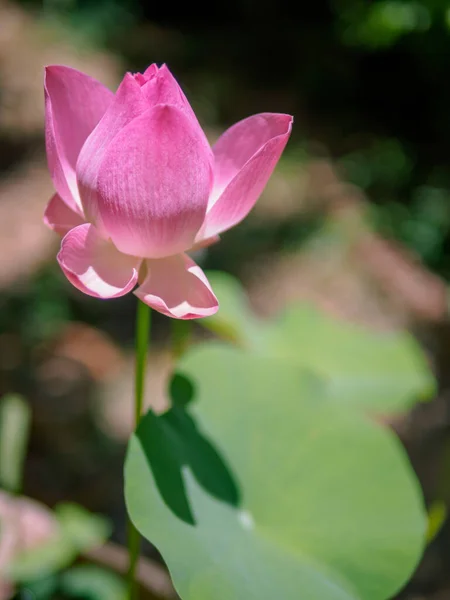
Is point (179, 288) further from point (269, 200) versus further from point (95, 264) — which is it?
point (269, 200)

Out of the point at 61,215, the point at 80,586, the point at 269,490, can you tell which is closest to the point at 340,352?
the point at 269,490

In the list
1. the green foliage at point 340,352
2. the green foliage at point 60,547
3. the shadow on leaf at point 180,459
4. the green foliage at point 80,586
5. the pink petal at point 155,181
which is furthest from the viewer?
the green foliage at point 340,352

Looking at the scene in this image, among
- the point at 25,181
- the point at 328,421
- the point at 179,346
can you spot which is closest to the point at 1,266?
the point at 25,181

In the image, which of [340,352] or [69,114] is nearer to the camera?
[69,114]

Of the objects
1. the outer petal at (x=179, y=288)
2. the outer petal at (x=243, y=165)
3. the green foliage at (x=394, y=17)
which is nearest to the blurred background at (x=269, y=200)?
the green foliage at (x=394, y=17)

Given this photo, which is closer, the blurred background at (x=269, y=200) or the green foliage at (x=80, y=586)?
the green foliage at (x=80, y=586)

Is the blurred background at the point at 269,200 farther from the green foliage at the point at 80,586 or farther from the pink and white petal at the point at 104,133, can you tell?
the pink and white petal at the point at 104,133

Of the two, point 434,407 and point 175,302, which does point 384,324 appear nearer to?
point 434,407
